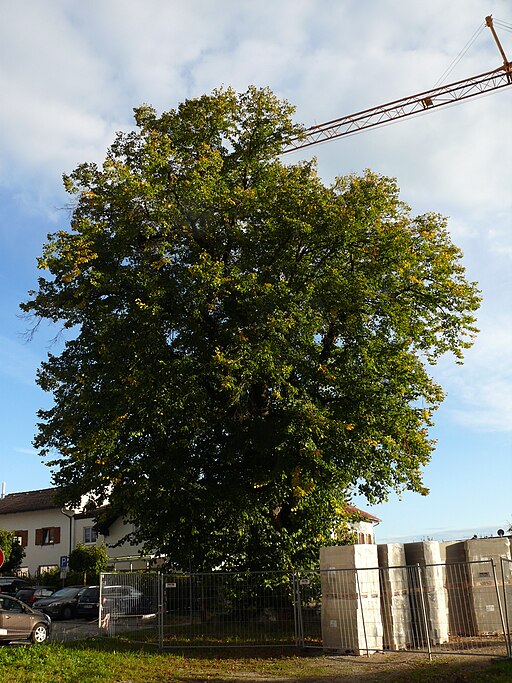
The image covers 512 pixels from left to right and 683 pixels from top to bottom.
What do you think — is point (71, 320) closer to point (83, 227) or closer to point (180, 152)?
point (83, 227)

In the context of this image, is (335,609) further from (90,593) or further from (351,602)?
(90,593)

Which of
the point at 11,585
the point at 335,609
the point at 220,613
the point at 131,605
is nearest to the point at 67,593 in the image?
the point at 11,585

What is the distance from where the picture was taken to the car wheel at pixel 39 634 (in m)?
21.0

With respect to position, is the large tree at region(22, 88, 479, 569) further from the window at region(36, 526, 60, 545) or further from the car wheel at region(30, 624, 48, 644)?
the window at region(36, 526, 60, 545)

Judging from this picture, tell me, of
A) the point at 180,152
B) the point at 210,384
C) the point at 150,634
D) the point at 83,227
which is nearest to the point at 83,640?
the point at 150,634

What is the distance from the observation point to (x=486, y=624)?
1656 centimetres

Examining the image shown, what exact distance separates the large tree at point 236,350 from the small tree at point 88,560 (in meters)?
20.3

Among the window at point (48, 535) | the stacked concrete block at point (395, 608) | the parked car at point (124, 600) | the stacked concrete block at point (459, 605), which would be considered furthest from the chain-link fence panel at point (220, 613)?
the window at point (48, 535)

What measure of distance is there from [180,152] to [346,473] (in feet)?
42.2

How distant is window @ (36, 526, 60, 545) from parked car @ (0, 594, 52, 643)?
28001mm

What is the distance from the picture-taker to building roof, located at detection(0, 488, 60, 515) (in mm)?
50562

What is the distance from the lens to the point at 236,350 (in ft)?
67.9

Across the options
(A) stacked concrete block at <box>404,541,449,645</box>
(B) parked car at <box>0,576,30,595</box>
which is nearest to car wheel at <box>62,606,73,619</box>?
(B) parked car at <box>0,576,30,595</box>

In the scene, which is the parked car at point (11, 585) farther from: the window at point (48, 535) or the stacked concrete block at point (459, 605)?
the stacked concrete block at point (459, 605)
